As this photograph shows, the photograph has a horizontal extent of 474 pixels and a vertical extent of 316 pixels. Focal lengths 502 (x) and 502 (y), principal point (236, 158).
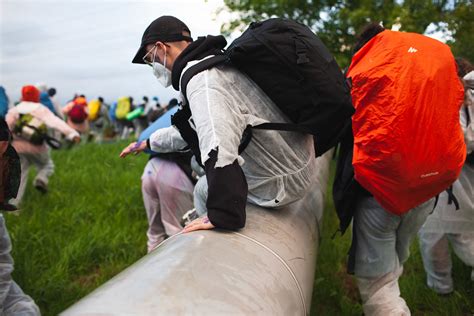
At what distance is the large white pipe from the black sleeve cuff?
50mm

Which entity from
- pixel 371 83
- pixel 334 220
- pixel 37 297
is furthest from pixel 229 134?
pixel 334 220

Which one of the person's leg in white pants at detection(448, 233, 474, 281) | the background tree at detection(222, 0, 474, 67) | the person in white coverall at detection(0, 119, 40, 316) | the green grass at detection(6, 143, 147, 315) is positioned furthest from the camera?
the background tree at detection(222, 0, 474, 67)

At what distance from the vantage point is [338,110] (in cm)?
234

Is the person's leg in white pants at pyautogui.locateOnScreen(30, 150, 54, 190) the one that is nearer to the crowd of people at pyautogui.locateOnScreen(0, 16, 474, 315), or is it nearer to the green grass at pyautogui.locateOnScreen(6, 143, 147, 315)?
the green grass at pyautogui.locateOnScreen(6, 143, 147, 315)

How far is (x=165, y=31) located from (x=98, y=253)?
296cm

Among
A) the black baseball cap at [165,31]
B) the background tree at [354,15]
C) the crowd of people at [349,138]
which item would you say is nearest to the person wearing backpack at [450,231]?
the crowd of people at [349,138]

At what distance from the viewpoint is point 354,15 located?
1312 cm

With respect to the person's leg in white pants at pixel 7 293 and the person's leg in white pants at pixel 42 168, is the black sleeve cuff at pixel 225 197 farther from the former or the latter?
the person's leg in white pants at pixel 42 168

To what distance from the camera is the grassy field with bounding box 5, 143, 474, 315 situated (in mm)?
4035

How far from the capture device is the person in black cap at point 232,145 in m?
2.06

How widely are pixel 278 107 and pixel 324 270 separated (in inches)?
106

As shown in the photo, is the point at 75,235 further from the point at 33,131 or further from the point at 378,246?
the point at 378,246

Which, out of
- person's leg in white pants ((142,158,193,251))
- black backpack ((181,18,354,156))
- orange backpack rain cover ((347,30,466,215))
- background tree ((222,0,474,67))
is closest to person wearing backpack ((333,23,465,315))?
orange backpack rain cover ((347,30,466,215))

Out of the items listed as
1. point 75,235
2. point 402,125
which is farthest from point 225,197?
point 75,235
